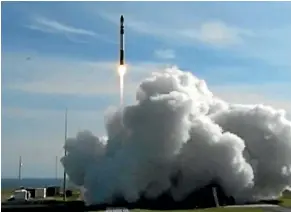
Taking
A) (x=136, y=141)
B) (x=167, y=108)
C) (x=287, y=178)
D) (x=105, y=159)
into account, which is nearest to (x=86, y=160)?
(x=105, y=159)

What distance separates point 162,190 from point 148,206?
4703 millimetres

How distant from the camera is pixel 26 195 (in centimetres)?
6169

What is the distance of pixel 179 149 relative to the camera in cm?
5675

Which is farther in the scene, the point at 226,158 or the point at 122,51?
the point at 226,158

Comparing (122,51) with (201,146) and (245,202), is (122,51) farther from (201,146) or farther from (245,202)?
(245,202)

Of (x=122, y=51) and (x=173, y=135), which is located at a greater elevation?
(x=122, y=51)

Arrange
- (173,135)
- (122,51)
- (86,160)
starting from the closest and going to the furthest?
1. (122,51)
2. (173,135)
3. (86,160)

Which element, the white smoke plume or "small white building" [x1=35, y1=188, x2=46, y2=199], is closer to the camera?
the white smoke plume

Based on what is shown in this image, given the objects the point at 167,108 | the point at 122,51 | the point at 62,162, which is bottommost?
the point at 62,162

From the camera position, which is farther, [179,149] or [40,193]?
[40,193]

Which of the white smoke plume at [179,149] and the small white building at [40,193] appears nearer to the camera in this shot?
the white smoke plume at [179,149]

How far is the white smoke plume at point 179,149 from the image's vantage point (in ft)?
183

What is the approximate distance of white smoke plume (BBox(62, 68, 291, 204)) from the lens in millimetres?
55812

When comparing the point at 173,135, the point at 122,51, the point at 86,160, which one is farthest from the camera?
the point at 86,160
